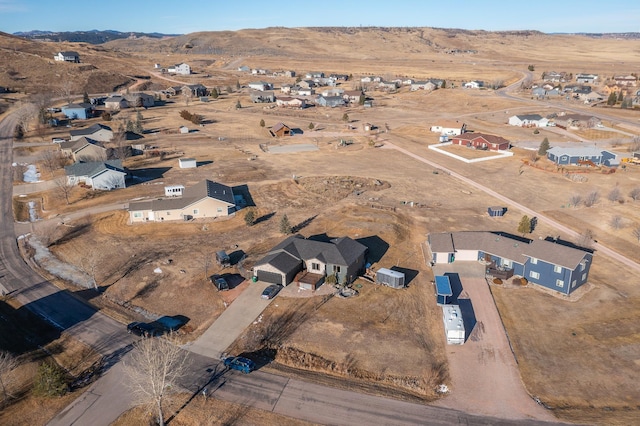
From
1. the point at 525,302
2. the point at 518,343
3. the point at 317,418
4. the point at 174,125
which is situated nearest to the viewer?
the point at 317,418

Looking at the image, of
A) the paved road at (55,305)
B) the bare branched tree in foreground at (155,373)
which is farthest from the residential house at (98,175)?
the bare branched tree in foreground at (155,373)

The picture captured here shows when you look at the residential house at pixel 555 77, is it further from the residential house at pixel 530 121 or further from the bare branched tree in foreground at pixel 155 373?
the bare branched tree in foreground at pixel 155 373

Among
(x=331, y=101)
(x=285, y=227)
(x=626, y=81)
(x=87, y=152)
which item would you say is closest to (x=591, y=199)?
(x=285, y=227)

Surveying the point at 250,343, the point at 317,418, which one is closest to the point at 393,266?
the point at 250,343

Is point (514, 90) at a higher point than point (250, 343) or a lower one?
higher

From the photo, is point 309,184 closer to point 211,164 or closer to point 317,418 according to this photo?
A: point 211,164

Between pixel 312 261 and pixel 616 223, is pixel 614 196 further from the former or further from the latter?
pixel 312 261

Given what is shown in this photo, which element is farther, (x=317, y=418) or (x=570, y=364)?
(x=570, y=364)
